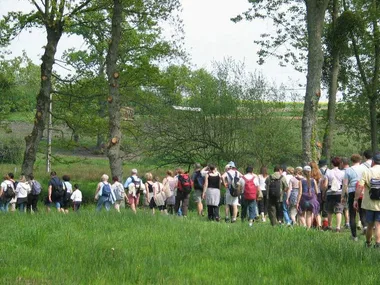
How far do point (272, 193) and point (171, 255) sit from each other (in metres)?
7.99

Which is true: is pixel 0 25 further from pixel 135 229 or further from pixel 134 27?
pixel 135 229

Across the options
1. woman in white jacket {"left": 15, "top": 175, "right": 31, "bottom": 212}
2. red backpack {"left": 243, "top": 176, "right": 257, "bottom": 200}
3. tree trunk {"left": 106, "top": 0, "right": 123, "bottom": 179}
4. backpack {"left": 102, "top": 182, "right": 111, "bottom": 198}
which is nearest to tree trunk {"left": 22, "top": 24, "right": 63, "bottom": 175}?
woman in white jacket {"left": 15, "top": 175, "right": 31, "bottom": 212}

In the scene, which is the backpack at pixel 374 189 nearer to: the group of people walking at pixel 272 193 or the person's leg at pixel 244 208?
the group of people walking at pixel 272 193

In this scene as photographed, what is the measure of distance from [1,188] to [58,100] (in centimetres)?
826

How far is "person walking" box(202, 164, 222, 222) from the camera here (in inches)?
824

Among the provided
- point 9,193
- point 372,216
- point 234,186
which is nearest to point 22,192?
point 9,193

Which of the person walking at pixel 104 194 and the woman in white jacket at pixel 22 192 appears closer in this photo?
the person walking at pixel 104 194

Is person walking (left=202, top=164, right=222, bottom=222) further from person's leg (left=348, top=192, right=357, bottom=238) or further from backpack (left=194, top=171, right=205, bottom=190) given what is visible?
person's leg (left=348, top=192, right=357, bottom=238)

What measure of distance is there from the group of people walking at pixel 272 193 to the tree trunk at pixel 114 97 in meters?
1.13

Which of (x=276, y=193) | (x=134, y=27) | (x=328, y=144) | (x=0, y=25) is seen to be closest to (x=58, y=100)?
(x=0, y=25)

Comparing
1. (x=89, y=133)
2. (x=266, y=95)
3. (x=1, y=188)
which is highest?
(x=266, y=95)

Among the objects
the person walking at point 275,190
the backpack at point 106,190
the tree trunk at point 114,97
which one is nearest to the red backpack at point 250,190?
the person walking at point 275,190

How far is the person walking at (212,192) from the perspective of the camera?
20.9 metres

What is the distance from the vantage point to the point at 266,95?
4031 cm
